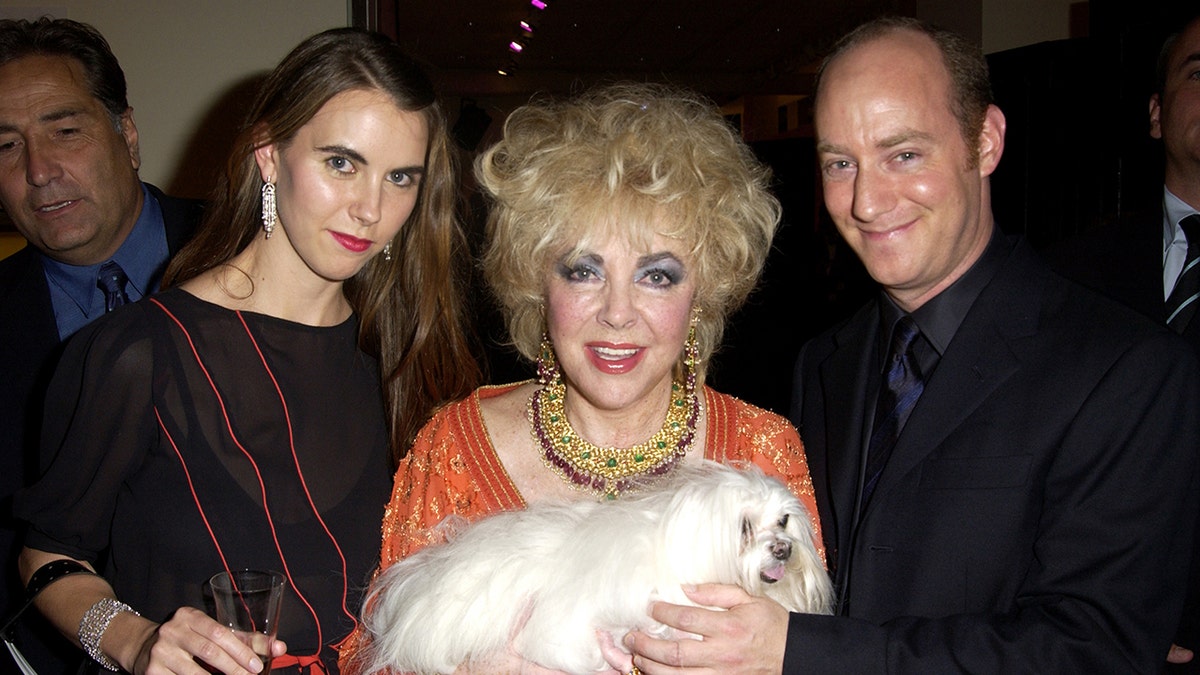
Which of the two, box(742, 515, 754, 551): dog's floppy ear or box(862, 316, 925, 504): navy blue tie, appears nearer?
box(742, 515, 754, 551): dog's floppy ear

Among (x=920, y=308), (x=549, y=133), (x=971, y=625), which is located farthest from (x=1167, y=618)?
(x=549, y=133)

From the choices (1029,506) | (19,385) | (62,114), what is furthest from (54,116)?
(1029,506)

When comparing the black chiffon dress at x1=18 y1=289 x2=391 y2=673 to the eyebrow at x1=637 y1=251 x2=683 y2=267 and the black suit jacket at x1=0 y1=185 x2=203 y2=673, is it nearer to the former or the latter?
the black suit jacket at x1=0 y1=185 x2=203 y2=673

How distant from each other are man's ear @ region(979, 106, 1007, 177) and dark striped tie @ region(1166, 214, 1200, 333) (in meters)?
0.93

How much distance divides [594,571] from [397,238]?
4.29ft

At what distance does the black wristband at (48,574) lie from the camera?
2078mm

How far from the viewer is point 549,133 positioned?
88.4 inches

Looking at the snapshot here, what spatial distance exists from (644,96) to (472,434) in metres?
0.96

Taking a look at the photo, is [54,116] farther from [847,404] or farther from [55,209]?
[847,404]

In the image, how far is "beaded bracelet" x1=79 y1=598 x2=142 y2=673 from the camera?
1.99 m

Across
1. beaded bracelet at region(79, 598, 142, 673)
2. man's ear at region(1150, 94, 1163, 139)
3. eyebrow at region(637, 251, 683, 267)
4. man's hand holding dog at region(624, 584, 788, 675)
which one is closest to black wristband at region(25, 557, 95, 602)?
A: beaded bracelet at region(79, 598, 142, 673)

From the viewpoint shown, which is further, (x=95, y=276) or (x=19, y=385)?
(x=95, y=276)

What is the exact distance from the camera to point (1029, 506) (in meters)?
1.90

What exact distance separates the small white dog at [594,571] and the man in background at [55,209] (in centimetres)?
174
